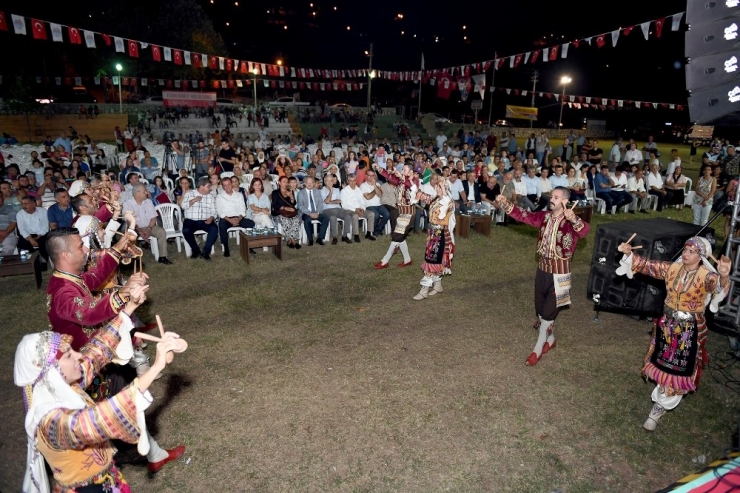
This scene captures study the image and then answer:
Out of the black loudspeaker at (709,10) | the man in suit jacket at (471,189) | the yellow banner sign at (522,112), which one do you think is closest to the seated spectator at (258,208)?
the man in suit jacket at (471,189)

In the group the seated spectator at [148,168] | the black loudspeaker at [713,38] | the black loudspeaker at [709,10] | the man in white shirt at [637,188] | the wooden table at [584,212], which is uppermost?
the black loudspeaker at [709,10]

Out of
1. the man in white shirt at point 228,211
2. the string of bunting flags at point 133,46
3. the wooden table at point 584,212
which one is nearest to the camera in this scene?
the man in white shirt at point 228,211

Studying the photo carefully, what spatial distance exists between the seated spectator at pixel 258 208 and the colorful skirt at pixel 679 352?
7.31 metres

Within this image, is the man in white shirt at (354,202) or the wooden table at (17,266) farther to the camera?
the man in white shirt at (354,202)

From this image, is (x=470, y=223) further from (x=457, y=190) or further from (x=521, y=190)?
(x=521, y=190)

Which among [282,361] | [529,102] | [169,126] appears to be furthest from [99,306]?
[529,102]

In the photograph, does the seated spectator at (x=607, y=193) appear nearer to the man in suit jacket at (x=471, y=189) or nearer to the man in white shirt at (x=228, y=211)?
the man in suit jacket at (x=471, y=189)

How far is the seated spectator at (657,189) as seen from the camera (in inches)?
557

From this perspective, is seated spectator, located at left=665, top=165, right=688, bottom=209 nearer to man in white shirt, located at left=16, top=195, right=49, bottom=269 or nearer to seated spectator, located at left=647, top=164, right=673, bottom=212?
seated spectator, located at left=647, top=164, right=673, bottom=212

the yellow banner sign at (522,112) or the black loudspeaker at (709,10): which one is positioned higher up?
the yellow banner sign at (522,112)

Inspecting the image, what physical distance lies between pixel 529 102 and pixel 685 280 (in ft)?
157

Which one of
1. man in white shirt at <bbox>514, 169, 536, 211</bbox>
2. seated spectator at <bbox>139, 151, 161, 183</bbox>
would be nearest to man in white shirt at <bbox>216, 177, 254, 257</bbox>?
seated spectator at <bbox>139, 151, 161, 183</bbox>

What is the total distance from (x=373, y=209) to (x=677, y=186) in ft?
32.7

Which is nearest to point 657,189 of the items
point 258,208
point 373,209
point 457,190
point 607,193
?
point 607,193
